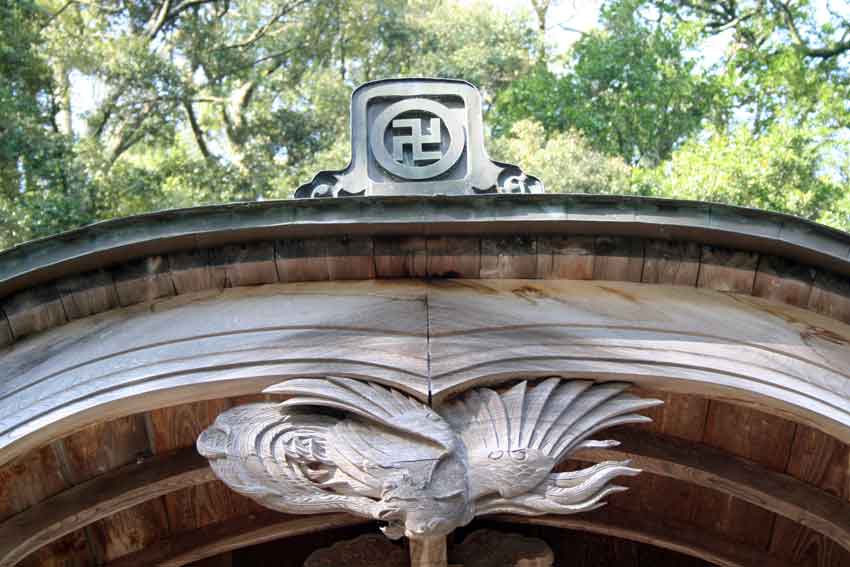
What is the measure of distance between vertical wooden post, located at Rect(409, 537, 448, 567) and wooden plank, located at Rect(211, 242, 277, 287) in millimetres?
1439

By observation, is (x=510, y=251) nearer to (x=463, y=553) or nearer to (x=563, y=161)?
(x=463, y=553)

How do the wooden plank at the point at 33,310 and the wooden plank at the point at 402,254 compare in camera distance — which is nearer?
the wooden plank at the point at 33,310

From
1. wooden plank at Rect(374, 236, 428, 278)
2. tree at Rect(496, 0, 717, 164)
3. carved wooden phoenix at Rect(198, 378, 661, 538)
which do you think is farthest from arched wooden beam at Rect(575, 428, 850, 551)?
tree at Rect(496, 0, 717, 164)

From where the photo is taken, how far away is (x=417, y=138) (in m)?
6.36

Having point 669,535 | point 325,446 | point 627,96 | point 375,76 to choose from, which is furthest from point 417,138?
point 375,76

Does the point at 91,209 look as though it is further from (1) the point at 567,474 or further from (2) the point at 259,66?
(1) the point at 567,474

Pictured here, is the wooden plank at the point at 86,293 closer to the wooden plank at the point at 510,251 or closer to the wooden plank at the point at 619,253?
the wooden plank at the point at 510,251

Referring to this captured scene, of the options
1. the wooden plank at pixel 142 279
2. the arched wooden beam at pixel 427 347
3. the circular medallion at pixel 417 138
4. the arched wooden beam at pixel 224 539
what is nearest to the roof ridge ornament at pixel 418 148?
the circular medallion at pixel 417 138

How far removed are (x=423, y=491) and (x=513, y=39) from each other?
20.8 metres

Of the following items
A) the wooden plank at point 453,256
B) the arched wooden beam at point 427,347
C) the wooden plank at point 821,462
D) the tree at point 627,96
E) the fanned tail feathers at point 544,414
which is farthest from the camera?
the tree at point 627,96

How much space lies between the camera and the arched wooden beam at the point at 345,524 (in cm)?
632

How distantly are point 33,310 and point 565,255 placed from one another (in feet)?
8.02

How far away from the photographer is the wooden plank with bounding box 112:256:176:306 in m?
5.70

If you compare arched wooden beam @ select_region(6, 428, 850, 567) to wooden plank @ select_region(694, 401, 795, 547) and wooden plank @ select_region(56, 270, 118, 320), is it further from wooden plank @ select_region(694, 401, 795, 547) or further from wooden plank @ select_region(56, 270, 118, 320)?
wooden plank @ select_region(56, 270, 118, 320)
